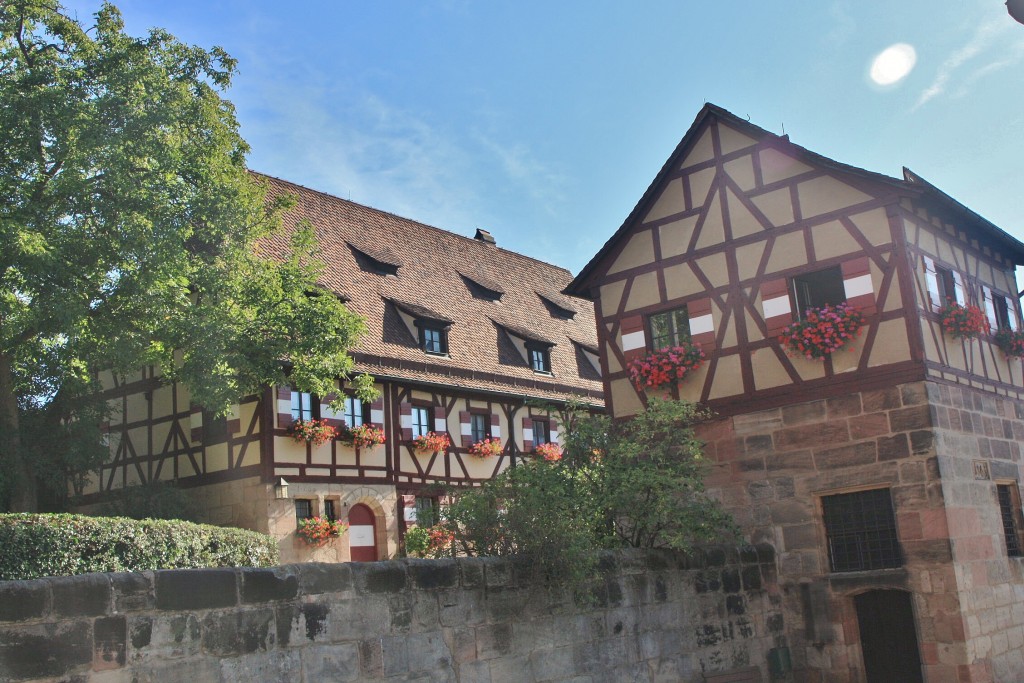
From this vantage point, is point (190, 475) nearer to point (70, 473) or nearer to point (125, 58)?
point (70, 473)

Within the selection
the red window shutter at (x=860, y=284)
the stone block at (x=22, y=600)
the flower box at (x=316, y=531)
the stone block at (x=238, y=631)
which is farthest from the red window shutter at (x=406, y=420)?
the stone block at (x=22, y=600)

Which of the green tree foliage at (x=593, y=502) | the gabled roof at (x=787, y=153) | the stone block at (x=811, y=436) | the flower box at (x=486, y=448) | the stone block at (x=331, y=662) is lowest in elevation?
the stone block at (x=331, y=662)

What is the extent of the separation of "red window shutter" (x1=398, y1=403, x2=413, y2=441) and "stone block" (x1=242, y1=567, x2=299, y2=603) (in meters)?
15.6

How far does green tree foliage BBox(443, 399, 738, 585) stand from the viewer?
9531mm

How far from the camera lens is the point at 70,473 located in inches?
869

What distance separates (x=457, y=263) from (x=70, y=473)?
11014 mm

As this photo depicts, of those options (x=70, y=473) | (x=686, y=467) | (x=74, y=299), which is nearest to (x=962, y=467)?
(x=686, y=467)

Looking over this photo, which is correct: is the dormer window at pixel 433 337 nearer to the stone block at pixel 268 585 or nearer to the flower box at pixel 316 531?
the flower box at pixel 316 531

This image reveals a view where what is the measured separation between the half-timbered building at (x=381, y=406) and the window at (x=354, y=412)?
3cm

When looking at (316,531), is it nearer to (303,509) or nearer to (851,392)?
(303,509)

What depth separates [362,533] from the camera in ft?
71.6

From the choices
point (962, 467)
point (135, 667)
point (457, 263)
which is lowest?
point (135, 667)

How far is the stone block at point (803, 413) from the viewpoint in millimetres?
13625

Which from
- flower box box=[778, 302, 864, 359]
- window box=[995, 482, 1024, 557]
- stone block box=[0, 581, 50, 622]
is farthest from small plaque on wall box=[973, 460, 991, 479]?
stone block box=[0, 581, 50, 622]
